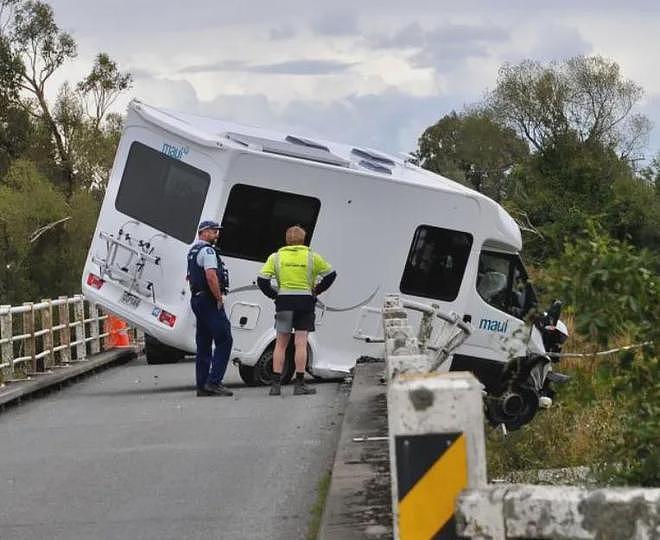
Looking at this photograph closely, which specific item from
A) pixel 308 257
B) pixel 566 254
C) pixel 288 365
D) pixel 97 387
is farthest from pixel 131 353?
pixel 566 254

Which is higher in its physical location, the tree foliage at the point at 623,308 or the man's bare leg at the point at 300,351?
the tree foliage at the point at 623,308

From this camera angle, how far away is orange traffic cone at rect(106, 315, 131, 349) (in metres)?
23.9

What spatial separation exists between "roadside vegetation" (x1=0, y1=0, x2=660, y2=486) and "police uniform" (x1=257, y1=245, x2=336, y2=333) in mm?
2742

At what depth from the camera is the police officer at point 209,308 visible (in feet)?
48.4

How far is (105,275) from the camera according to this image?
56.7 feet

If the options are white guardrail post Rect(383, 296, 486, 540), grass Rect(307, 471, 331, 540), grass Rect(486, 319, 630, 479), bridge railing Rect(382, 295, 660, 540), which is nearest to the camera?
bridge railing Rect(382, 295, 660, 540)

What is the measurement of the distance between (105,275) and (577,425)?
7151mm

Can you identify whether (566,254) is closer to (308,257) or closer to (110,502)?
(110,502)

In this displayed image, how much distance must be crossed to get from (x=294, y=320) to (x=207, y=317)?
36.6 inches

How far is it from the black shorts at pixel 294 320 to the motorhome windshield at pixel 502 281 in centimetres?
280

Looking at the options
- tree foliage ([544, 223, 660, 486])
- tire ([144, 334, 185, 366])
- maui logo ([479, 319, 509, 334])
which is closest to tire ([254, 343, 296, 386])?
maui logo ([479, 319, 509, 334])

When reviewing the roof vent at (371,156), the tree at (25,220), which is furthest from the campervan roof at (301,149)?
the tree at (25,220)

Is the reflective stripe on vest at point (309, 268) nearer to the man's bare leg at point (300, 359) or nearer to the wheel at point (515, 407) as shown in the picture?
the man's bare leg at point (300, 359)

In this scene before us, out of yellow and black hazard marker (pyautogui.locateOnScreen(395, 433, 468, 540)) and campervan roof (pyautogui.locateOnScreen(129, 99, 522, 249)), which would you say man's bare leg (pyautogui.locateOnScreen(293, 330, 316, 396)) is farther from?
yellow and black hazard marker (pyautogui.locateOnScreen(395, 433, 468, 540))
